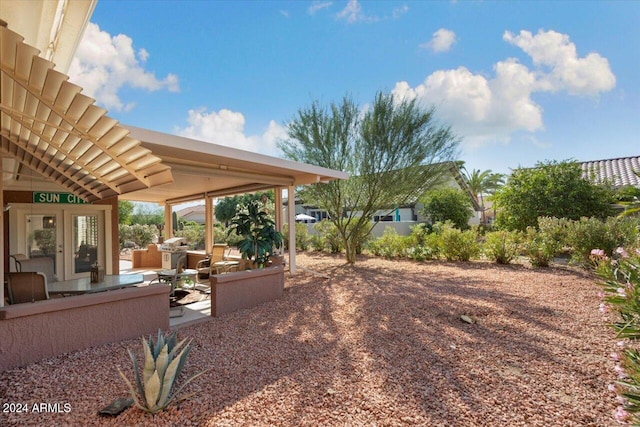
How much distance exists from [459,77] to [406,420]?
38.6ft

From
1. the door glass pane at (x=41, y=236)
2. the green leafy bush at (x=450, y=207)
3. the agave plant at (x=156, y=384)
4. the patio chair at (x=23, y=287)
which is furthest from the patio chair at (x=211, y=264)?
the green leafy bush at (x=450, y=207)

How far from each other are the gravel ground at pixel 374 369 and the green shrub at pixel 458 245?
17.2 ft

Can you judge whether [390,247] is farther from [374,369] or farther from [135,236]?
[135,236]

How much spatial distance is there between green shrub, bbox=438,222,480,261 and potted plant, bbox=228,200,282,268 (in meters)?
7.44

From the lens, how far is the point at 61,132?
3.81 metres

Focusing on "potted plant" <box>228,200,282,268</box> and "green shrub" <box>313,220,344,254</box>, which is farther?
"green shrub" <box>313,220,344,254</box>

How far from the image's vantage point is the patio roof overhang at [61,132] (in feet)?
8.53

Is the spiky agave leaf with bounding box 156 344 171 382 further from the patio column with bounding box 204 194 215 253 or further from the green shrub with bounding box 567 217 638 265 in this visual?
the green shrub with bounding box 567 217 638 265

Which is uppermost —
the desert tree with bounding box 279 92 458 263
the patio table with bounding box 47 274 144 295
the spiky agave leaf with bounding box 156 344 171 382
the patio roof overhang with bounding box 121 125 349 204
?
the desert tree with bounding box 279 92 458 263

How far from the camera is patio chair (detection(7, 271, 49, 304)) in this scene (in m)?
4.33

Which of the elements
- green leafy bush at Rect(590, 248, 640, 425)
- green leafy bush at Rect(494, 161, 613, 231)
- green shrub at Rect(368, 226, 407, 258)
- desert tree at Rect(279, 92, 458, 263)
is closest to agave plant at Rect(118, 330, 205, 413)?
green leafy bush at Rect(590, 248, 640, 425)

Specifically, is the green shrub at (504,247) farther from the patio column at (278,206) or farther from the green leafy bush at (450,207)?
the green leafy bush at (450,207)

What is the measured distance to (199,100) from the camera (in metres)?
13.0

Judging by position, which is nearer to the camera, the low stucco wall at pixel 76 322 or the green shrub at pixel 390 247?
the low stucco wall at pixel 76 322
